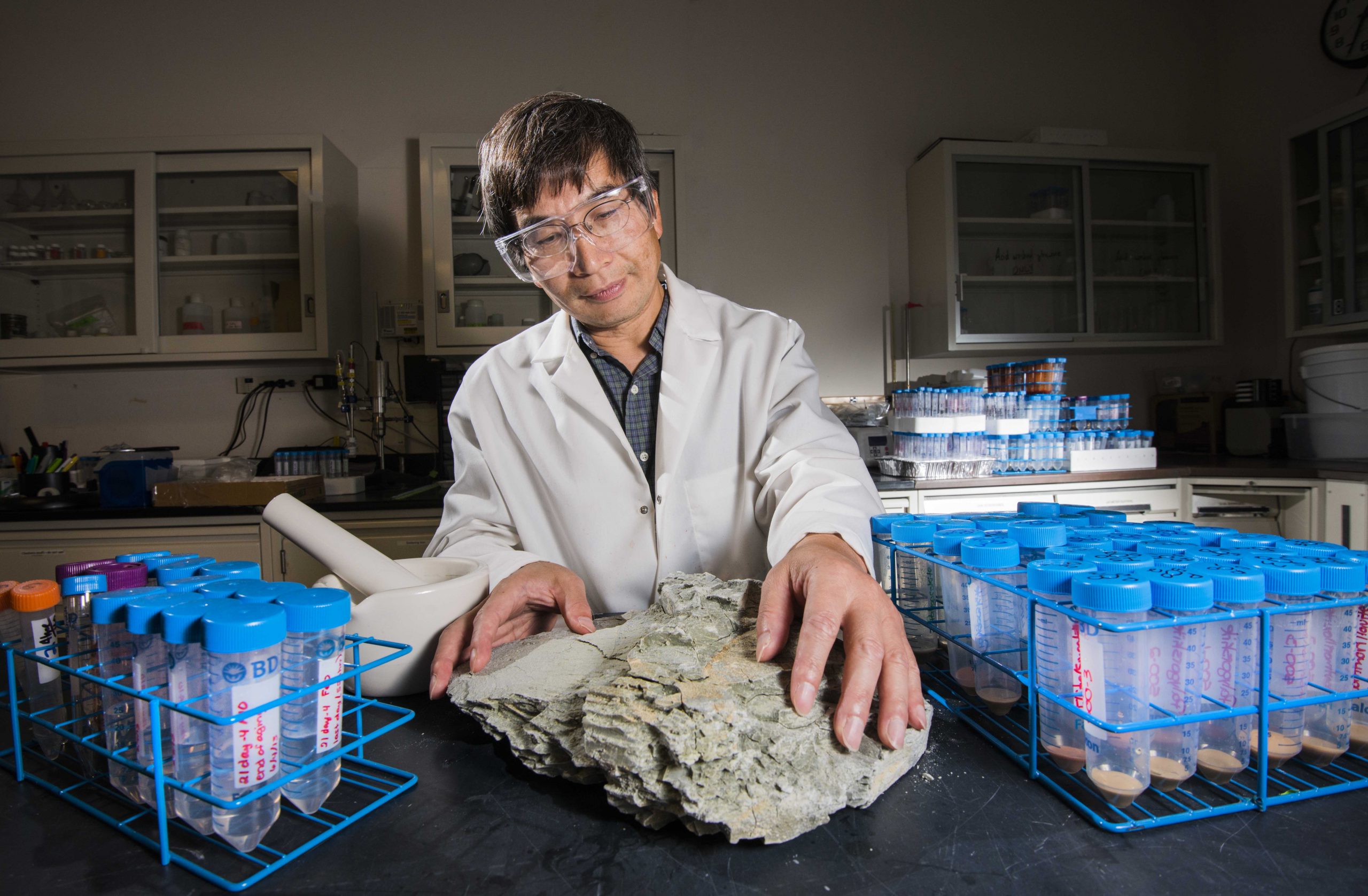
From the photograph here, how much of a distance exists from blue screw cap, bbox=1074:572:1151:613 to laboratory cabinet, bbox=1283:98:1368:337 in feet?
9.89

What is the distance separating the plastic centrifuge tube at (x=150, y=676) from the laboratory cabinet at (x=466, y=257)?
2.44m

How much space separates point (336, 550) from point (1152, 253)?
366cm

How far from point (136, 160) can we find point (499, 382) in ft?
7.88

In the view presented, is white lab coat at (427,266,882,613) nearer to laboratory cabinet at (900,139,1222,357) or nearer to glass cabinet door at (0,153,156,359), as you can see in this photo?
laboratory cabinet at (900,139,1222,357)

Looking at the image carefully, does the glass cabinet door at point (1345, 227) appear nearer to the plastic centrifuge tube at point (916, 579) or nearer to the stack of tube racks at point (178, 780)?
the plastic centrifuge tube at point (916, 579)

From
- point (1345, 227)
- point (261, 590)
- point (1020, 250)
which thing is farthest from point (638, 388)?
point (1345, 227)

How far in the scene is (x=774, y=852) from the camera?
0.50m

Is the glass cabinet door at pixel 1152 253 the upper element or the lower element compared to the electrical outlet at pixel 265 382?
upper

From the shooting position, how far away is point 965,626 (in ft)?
2.38

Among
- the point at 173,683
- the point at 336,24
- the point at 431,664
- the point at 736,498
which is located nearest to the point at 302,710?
the point at 173,683

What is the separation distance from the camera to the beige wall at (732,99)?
3.06 m

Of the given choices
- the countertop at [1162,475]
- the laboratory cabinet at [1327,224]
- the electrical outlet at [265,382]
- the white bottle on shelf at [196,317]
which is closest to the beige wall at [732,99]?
the electrical outlet at [265,382]

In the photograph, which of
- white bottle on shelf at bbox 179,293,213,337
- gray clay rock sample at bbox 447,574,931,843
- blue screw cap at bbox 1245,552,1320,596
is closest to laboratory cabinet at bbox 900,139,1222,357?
blue screw cap at bbox 1245,552,1320,596

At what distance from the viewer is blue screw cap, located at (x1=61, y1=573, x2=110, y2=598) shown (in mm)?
621
